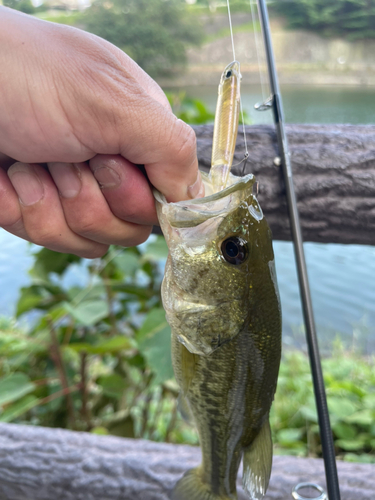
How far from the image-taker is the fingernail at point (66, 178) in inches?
28.8

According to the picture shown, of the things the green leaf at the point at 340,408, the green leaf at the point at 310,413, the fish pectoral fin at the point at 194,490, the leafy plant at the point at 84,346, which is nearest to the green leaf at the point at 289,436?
the green leaf at the point at 310,413

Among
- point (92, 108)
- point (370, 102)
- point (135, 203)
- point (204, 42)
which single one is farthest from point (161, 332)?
point (204, 42)

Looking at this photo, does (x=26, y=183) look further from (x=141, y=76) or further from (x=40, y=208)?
(x=141, y=76)

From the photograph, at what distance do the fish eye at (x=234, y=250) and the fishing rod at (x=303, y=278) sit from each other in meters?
0.34

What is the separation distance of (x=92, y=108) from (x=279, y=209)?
0.67 meters

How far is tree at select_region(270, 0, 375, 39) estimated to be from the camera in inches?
78.8

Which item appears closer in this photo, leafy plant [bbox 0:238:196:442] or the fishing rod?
the fishing rod

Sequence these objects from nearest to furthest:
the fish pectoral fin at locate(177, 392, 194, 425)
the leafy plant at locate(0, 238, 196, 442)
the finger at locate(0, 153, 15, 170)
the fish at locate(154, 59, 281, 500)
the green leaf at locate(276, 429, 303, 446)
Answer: the fish at locate(154, 59, 281, 500), the finger at locate(0, 153, 15, 170), the fish pectoral fin at locate(177, 392, 194, 425), the leafy plant at locate(0, 238, 196, 442), the green leaf at locate(276, 429, 303, 446)

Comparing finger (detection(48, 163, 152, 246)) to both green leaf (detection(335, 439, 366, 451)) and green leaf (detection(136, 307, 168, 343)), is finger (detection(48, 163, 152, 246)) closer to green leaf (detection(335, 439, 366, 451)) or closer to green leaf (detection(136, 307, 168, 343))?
green leaf (detection(136, 307, 168, 343))

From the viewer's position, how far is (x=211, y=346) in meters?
0.71

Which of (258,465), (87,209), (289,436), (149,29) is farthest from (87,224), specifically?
(149,29)

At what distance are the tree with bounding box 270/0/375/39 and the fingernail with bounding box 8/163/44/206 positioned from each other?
6.12ft

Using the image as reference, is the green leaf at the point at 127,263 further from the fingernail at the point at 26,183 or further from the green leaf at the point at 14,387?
the fingernail at the point at 26,183

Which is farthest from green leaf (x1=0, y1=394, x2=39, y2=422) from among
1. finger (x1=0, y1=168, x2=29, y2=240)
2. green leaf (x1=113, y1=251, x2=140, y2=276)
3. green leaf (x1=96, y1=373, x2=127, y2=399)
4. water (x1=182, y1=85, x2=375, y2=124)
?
water (x1=182, y1=85, x2=375, y2=124)
